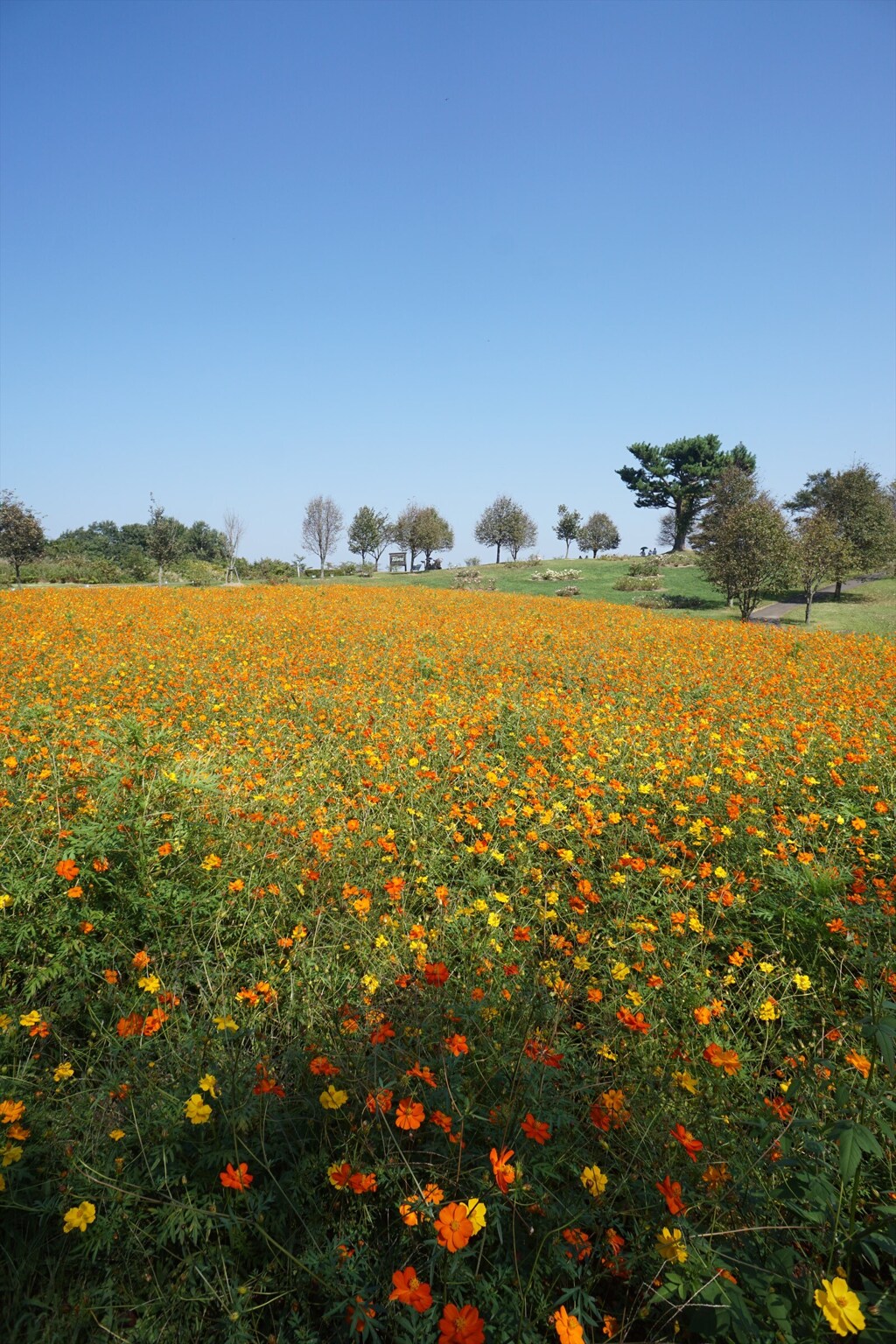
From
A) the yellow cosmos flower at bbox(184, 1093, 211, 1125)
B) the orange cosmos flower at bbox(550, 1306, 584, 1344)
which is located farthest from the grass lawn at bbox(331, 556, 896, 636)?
the yellow cosmos flower at bbox(184, 1093, 211, 1125)

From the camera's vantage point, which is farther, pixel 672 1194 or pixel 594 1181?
pixel 594 1181

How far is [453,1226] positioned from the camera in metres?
1.39

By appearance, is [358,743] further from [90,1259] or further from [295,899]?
[90,1259]

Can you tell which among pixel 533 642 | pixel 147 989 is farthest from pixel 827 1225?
pixel 533 642

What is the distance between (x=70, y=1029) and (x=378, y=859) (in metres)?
1.81

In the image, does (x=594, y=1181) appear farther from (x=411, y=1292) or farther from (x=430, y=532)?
(x=430, y=532)

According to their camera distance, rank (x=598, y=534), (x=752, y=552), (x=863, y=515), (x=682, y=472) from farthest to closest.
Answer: (x=598, y=534)
(x=682, y=472)
(x=863, y=515)
(x=752, y=552)

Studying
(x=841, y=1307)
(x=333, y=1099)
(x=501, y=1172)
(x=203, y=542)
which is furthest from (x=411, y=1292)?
(x=203, y=542)

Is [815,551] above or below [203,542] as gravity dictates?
below

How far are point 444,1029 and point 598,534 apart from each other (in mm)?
81360

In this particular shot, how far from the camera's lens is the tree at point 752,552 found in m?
21.6

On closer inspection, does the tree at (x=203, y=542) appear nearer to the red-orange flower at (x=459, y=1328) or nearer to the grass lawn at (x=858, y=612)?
the grass lawn at (x=858, y=612)

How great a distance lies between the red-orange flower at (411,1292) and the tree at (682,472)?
58.8 m

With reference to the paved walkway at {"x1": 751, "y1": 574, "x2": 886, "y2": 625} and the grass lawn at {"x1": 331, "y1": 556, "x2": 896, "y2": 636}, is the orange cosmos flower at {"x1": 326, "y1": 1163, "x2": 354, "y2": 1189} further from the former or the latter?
the paved walkway at {"x1": 751, "y1": 574, "x2": 886, "y2": 625}
